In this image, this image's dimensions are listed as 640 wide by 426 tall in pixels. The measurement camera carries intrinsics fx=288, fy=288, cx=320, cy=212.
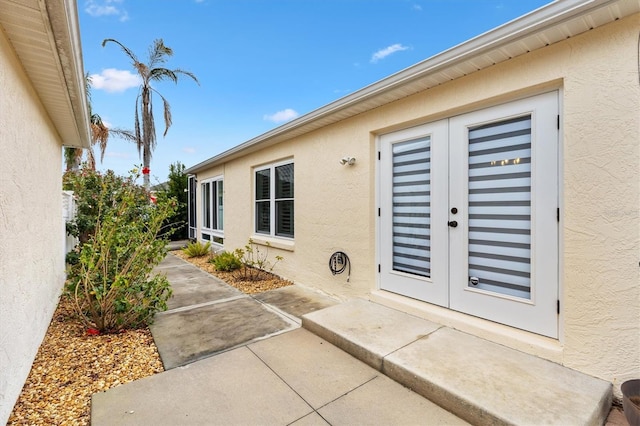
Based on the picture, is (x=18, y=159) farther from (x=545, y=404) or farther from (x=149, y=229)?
(x=545, y=404)

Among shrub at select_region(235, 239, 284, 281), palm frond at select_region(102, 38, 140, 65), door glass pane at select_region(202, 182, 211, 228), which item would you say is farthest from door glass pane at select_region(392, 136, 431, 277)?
palm frond at select_region(102, 38, 140, 65)

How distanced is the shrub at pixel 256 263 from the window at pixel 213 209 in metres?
2.60

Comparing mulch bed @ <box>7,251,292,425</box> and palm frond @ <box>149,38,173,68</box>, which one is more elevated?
palm frond @ <box>149,38,173,68</box>

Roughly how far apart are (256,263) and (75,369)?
13.5ft

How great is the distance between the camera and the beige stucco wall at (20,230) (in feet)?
6.66

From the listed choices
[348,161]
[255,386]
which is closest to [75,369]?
[255,386]

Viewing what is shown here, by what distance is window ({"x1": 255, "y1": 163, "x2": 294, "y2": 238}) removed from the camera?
19.8 feet

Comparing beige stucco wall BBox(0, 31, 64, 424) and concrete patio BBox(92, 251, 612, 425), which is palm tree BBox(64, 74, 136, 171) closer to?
beige stucco wall BBox(0, 31, 64, 424)

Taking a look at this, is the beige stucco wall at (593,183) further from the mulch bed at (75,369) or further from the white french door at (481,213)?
the mulch bed at (75,369)

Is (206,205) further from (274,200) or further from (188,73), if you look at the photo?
(188,73)

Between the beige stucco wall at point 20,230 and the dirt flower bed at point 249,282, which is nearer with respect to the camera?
the beige stucco wall at point 20,230

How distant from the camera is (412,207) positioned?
12.3 feet

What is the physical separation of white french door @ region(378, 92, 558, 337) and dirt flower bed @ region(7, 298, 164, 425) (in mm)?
3097

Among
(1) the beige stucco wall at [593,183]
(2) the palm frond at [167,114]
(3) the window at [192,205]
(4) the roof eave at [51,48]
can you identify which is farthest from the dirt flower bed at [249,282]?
(2) the palm frond at [167,114]
